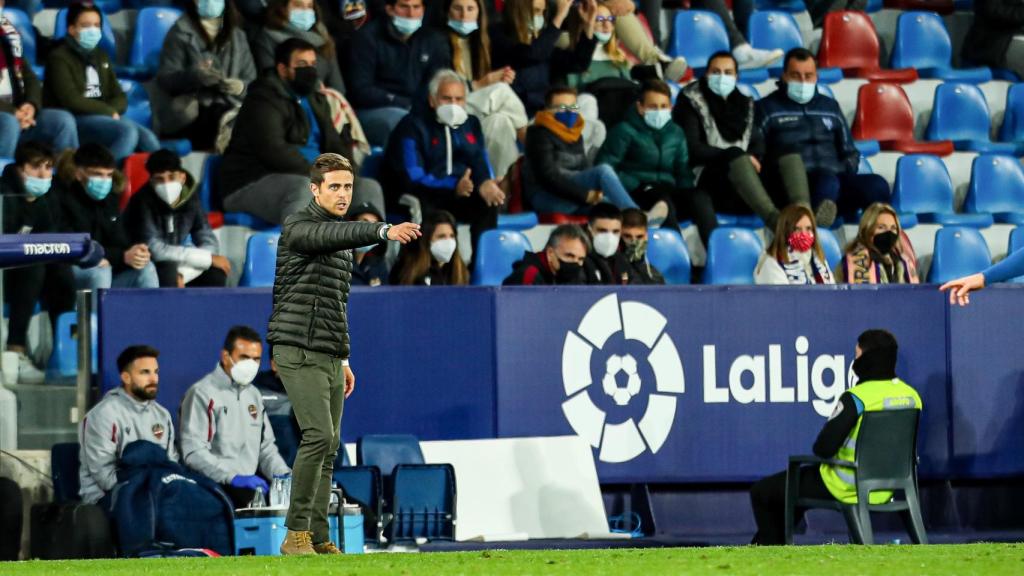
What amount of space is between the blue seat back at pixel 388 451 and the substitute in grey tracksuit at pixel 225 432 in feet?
1.50

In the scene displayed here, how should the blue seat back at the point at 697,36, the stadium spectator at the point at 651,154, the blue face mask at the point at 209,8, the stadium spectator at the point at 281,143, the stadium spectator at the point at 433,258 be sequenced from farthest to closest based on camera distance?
1. the blue seat back at the point at 697,36
2. the stadium spectator at the point at 651,154
3. the blue face mask at the point at 209,8
4. the stadium spectator at the point at 281,143
5. the stadium spectator at the point at 433,258

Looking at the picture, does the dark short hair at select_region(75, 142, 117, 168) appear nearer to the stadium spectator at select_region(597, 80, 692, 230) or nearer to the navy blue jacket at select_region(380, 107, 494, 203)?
the navy blue jacket at select_region(380, 107, 494, 203)

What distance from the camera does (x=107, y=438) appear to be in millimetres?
9844

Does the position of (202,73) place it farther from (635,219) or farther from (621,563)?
(621,563)

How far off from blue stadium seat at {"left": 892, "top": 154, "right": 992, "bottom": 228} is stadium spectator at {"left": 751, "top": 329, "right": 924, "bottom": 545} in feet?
14.8

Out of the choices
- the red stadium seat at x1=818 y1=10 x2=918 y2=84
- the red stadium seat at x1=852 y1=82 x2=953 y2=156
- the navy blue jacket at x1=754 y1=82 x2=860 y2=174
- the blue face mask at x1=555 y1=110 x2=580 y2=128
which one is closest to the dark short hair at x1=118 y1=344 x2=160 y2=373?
the blue face mask at x1=555 y1=110 x2=580 y2=128

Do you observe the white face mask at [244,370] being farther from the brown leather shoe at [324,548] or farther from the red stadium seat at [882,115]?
the red stadium seat at [882,115]

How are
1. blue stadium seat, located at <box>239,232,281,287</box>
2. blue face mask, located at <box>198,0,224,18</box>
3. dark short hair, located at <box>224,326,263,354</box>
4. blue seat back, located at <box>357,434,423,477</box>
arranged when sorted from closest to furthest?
1. dark short hair, located at <box>224,326,263,354</box>
2. blue seat back, located at <box>357,434,423,477</box>
3. blue stadium seat, located at <box>239,232,281,287</box>
4. blue face mask, located at <box>198,0,224,18</box>

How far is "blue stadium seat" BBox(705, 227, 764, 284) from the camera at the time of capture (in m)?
13.0

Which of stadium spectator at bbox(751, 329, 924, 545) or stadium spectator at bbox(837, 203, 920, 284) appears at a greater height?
stadium spectator at bbox(837, 203, 920, 284)

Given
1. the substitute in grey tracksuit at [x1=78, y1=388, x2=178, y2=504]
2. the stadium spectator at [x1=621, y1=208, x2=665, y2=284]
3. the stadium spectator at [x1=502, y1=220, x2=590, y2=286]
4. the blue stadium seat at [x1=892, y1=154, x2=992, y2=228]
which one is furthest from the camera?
the blue stadium seat at [x1=892, y1=154, x2=992, y2=228]

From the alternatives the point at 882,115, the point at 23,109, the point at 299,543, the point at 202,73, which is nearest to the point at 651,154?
the point at 882,115

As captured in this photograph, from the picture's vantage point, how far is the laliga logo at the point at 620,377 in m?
11.1

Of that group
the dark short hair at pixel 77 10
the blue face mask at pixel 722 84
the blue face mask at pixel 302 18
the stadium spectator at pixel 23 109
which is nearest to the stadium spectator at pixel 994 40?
the blue face mask at pixel 722 84
